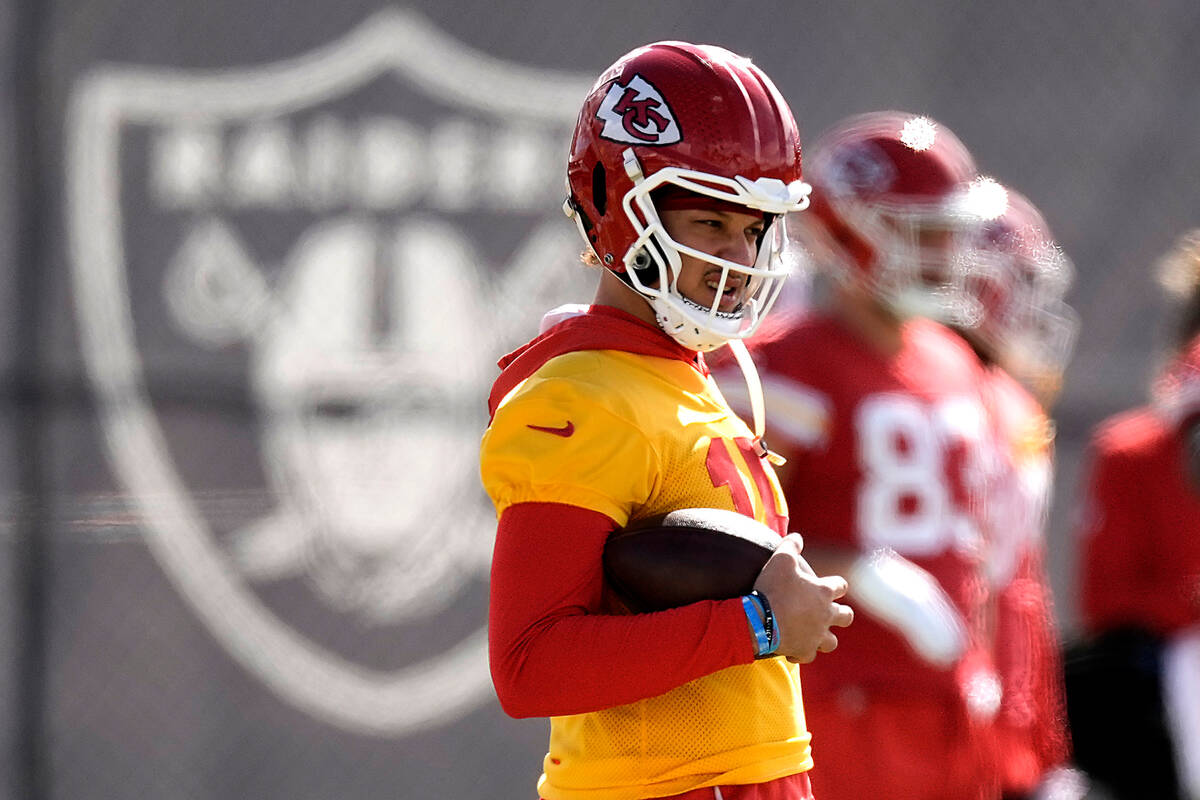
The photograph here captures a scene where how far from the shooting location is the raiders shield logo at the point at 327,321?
14.0 ft

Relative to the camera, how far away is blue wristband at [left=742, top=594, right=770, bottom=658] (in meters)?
1.94

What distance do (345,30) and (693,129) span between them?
251cm

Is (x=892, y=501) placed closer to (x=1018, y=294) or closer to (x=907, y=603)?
(x=907, y=603)

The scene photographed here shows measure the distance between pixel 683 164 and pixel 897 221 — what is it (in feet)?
4.14

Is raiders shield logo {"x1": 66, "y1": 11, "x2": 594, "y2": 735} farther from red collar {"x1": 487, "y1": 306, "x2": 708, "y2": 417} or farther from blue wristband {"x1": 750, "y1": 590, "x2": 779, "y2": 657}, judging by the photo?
blue wristband {"x1": 750, "y1": 590, "x2": 779, "y2": 657}

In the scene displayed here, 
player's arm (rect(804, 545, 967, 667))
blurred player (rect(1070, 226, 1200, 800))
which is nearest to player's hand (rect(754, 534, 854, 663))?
player's arm (rect(804, 545, 967, 667))

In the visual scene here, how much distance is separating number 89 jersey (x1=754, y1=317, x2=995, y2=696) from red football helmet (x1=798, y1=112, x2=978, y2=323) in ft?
0.48

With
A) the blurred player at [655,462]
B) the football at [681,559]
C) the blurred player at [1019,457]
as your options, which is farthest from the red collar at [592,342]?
the blurred player at [1019,457]

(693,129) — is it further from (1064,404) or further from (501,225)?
(1064,404)

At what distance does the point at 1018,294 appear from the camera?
3783 millimetres

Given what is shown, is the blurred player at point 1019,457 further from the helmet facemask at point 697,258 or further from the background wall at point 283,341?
the helmet facemask at point 697,258

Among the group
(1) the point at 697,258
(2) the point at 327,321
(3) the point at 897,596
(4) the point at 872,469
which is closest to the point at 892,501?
(4) the point at 872,469

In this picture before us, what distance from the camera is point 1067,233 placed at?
183 inches

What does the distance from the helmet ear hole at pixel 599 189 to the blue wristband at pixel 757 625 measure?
54 cm
